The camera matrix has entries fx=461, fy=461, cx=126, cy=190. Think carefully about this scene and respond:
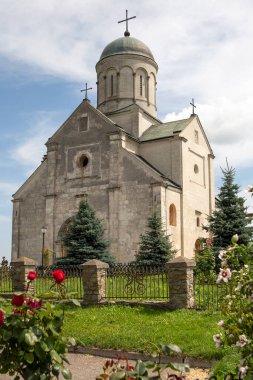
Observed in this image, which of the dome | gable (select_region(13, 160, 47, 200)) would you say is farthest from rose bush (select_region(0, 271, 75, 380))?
the dome

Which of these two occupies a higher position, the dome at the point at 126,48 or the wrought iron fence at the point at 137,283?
the dome at the point at 126,48

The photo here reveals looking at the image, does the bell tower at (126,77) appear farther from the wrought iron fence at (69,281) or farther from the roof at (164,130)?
the wrought iron fence at (69,281)

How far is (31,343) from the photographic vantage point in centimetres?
391

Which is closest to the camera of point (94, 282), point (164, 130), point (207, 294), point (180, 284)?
point (180, 284)

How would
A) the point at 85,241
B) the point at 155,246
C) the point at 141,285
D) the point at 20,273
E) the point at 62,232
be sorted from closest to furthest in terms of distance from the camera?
the point at 141,285 → the point at 20,273 → the point at 155,246 → the point at 85,241 → the point at 62,232

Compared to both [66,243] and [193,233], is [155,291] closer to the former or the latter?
[66,243]

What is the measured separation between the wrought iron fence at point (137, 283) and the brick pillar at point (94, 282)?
33cm

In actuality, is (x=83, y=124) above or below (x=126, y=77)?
below

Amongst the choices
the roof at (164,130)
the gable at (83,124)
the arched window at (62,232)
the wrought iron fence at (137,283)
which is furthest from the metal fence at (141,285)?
the roof at (164,130)

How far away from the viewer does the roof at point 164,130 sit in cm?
2759

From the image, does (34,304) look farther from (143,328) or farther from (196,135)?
(196,135)

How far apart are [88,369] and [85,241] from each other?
49.5 feet

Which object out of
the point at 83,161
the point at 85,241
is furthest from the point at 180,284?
the point at 83,161

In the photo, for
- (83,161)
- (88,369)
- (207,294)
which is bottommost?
(88,369)
